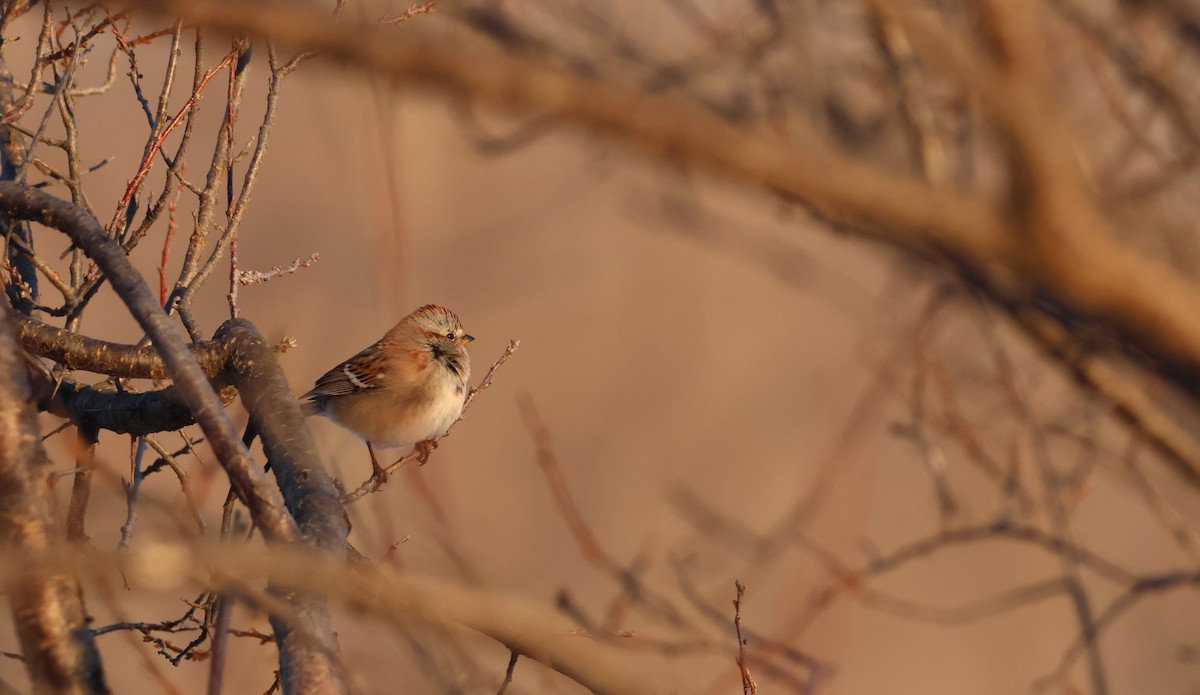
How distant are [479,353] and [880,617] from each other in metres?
5.58

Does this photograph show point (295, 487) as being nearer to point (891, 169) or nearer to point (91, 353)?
point (91, 353)

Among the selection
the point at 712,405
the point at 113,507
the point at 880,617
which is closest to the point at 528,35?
the point at 113,507

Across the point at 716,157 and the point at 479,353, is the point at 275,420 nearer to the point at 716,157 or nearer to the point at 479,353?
the point at 716,157

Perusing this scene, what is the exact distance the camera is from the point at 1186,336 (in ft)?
3.59

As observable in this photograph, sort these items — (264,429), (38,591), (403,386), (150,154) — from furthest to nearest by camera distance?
(403,386), (150,154), (264,429), (38,591)

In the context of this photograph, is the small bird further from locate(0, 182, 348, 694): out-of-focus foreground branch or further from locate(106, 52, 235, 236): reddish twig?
locate(0, 182, 348, 694): out-of-focus foreground branch

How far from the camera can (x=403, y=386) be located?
560 cm

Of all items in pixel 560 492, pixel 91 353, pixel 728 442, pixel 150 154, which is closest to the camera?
pixel 91 353

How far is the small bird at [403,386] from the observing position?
5.52 m

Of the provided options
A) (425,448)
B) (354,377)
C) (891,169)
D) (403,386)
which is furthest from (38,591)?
(354,377)

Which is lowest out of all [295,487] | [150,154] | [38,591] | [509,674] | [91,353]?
[38,591]

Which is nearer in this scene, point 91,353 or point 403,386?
point 91,353

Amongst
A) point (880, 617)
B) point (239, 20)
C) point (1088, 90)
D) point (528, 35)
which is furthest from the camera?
point (880, 617)

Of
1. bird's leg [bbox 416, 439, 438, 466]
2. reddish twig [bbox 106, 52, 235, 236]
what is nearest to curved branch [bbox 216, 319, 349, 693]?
bird's leg [bbox 416, 439, 438, 466]
